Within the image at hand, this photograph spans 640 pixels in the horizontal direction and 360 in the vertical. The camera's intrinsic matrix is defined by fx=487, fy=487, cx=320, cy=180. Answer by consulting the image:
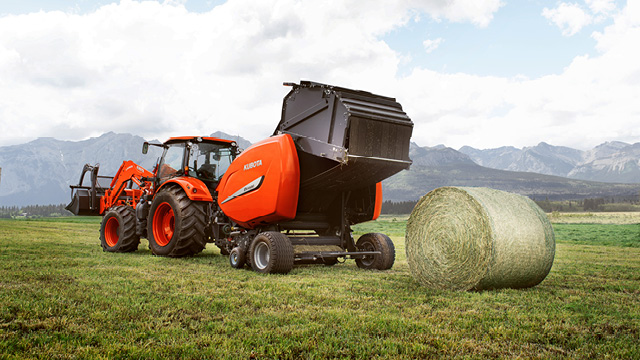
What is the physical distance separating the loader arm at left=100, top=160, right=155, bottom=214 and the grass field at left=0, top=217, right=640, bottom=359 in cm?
464

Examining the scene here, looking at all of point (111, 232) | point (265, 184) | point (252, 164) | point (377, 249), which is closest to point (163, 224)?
point (111, 232)

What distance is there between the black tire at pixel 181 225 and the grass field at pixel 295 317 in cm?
210

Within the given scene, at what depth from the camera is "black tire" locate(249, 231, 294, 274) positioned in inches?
303

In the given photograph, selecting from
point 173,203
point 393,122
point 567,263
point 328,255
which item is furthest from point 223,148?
point 567,263

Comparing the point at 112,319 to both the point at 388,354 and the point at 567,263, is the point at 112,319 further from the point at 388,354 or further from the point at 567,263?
the point at 567,263

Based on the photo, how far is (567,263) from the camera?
1027 cm

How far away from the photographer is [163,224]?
1062 cm

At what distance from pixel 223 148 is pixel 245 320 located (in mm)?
6922

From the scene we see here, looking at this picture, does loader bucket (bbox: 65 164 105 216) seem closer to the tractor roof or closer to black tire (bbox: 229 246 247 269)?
the tractor roof

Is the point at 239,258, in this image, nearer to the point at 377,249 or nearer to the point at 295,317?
the point at 377,249

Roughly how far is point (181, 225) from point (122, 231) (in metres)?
2.54

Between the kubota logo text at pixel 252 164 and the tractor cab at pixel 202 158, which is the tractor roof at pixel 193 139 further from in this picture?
the kubota logo text at pixel 252 164

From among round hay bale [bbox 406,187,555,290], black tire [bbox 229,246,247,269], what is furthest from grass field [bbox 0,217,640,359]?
black tire [bbox 229,246,247,269]

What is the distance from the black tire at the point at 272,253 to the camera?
7.68 meters
